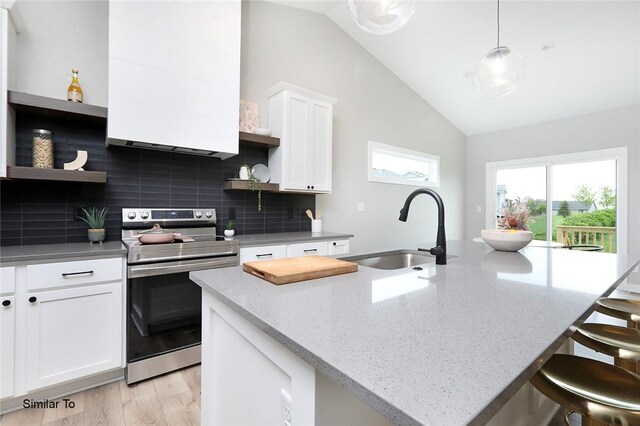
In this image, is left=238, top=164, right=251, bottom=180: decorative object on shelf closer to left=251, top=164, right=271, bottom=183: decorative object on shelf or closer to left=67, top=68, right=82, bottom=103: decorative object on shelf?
left=251, top=164, right=271, bottom=183: decorative object on shelf

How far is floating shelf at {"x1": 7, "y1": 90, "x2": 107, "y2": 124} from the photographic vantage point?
189 centimetres

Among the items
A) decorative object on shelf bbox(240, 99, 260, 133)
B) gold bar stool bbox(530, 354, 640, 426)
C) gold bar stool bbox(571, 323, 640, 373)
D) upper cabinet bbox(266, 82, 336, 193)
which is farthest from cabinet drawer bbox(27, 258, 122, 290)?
gold bar stool bbox(571, 323, 640, 373)

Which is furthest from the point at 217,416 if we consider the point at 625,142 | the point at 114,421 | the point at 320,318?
the point at 625,142

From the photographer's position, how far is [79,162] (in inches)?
85.1

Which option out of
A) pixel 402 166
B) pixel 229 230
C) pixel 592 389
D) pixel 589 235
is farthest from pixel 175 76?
pixel 589 235

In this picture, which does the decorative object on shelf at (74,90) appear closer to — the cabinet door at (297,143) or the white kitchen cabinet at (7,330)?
the white kitchen cabinet at (7,330)

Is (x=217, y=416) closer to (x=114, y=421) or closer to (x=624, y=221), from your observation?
(x=114, y=421)

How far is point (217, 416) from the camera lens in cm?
114

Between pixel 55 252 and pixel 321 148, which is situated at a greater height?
pixel 321 148

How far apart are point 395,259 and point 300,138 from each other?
176cm

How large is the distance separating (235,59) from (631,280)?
5.72 metres

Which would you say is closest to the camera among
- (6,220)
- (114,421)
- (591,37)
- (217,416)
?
(217,416)

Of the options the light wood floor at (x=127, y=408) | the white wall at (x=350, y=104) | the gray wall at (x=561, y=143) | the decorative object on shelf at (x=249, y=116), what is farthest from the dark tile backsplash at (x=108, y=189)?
the gray wall at (x=561, y=143)

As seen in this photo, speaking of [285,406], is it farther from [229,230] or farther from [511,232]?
[229,230]
